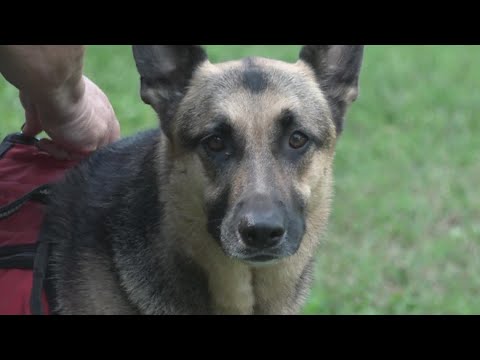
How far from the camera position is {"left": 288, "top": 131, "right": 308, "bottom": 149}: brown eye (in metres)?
3.82

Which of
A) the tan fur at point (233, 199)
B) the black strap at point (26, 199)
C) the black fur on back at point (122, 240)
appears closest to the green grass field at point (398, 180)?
the tan fur at point (233, 199)

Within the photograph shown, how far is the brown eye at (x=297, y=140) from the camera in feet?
12.5

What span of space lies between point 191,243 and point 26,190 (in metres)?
0.83

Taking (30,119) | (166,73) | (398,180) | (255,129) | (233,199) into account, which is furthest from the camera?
(398,180)

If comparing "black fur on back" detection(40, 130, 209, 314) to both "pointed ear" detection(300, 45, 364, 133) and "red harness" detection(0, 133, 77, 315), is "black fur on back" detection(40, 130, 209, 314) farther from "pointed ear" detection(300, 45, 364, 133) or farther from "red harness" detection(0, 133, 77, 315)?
"pointed ear" detection(300, 45, 364, 133)

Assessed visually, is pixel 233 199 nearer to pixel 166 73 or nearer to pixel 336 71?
pixel 166 73

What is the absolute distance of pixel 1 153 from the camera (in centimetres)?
409

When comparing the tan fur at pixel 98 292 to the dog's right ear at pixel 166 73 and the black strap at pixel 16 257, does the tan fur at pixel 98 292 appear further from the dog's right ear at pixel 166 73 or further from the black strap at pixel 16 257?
the dog's right ear at pixel 166 73

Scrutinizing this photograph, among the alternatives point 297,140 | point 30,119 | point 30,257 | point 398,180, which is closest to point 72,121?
point 30,119

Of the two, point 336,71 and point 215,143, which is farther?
point 336,71

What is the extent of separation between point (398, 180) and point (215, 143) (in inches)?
181

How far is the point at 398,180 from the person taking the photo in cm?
811
